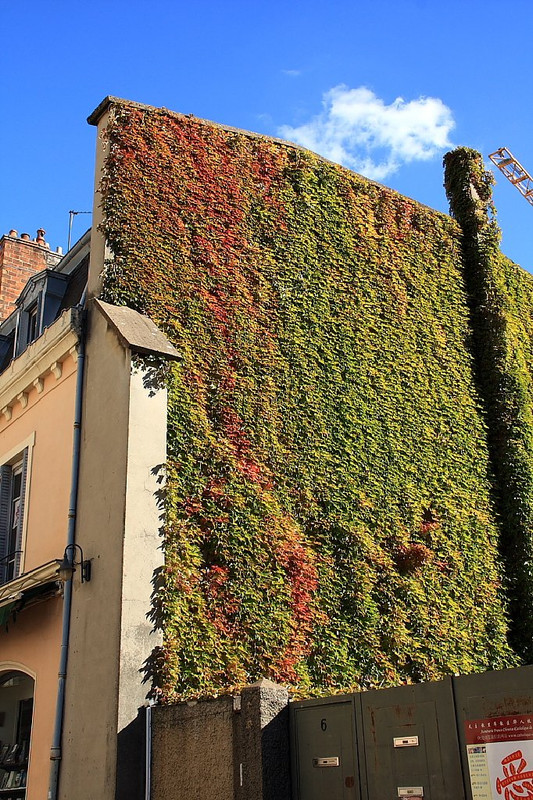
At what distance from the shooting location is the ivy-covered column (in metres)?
14.8

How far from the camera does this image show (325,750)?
7910mm

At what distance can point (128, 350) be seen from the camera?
36.1 ft

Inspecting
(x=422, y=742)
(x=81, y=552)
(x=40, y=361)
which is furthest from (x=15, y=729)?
(x=422, y=742)

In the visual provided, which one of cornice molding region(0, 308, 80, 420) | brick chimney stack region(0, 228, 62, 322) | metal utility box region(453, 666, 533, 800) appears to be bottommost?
metal utility box region(453, 666, 533, 800)

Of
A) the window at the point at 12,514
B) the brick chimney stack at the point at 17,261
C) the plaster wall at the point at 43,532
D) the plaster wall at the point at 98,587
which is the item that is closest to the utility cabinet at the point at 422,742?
the plaster wall at the point at 98,587

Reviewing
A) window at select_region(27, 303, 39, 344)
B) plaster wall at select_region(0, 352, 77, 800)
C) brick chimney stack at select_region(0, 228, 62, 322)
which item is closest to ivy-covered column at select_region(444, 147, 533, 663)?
plaster wall at select_region(0, 352, 77, 800)

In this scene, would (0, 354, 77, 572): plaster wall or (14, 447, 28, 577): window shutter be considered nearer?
(0, 354, 77, 572): plaster wall

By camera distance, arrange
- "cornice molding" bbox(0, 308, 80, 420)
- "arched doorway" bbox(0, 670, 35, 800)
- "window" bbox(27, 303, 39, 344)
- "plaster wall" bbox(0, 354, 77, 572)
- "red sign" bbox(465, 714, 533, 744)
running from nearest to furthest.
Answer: "red sign" bbox(465, 714, 533, 744)
"arched doorway" bbox(0, 670, 35, 800)
"plaster wall" bbox(0, 354, 77, 572)
"cornice molding" bbox(0, 308, 80, 420)
"window" bbox(27, 303, 39, 344)

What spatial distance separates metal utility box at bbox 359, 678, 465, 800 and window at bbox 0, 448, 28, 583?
268 inches

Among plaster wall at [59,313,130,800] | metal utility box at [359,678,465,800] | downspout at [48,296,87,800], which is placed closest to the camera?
metal utility box at [359,678,465,800]

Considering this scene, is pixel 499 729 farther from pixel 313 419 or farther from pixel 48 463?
pixel 48 463

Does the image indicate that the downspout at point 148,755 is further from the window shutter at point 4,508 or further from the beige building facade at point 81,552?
the window shutter at point 4,508

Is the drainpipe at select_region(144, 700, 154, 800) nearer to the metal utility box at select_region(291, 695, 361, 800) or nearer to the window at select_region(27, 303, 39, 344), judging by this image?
the metal utility box at select_region(291, 695, 361, 800)

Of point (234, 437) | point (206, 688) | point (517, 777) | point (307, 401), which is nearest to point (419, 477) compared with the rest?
point (307, 401)
